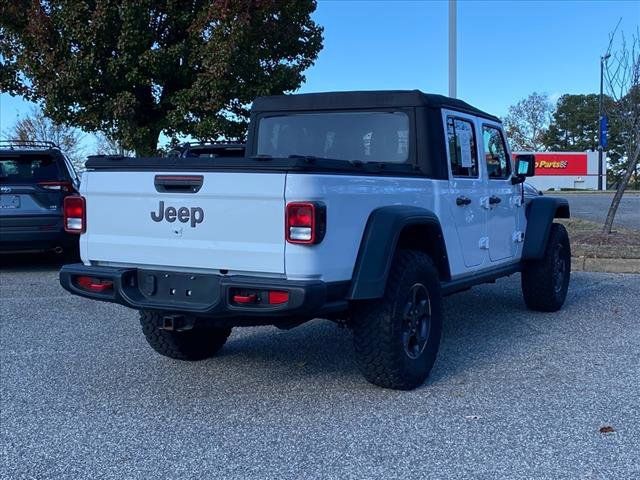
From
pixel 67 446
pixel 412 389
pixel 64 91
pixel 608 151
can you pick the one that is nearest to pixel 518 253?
pixel 412 389

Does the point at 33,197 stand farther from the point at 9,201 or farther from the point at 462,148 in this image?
the point at 462,148

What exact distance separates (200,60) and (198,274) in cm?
994

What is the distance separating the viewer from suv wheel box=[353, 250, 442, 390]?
15.9 ft

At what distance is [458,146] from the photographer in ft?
19.9

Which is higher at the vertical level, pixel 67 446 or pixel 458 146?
pixel 458 146

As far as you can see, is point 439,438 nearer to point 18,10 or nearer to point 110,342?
point 110,342

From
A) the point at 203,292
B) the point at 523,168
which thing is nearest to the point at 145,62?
the point at 523,168

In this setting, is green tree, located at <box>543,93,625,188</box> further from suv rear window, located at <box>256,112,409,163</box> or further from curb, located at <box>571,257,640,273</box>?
suv rear window, located at <box>256,112,409,163</box>

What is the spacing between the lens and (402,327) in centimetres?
500

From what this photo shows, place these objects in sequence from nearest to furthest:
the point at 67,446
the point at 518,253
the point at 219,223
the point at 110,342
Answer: the point at 67,446
the point at 219,223
the point at 110,342
the point at 518,253

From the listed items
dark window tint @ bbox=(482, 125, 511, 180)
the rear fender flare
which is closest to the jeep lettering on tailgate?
the rear fender flare

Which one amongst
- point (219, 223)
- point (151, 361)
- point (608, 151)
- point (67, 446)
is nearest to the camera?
point (67, 446)

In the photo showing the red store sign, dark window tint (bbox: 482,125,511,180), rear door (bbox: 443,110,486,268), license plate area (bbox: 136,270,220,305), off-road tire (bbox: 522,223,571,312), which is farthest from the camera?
the red store sign

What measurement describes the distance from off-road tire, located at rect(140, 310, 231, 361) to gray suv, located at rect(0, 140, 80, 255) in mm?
5012
